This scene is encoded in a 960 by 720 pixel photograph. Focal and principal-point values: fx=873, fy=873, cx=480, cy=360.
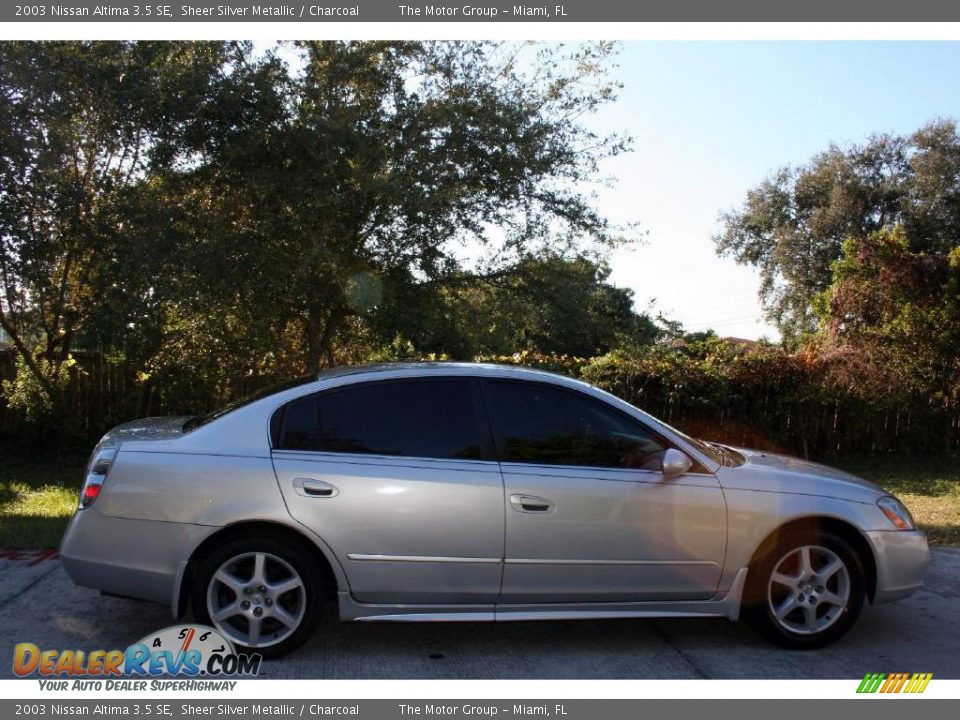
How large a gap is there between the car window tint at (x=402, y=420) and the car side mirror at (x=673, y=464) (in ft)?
3.30

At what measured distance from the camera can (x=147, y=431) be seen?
504 centimetres

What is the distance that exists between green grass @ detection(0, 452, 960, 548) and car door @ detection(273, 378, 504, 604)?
3387 millimetres

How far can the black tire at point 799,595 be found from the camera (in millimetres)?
4824

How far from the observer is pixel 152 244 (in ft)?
28.7

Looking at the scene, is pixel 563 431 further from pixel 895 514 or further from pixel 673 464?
pixel 895 514

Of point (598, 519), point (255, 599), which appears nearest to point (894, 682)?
point (598, 519)

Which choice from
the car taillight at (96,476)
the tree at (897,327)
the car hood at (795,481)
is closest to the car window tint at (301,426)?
the car taillight at (96,476)

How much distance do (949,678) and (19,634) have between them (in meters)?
5.01

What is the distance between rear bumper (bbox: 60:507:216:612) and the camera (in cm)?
450

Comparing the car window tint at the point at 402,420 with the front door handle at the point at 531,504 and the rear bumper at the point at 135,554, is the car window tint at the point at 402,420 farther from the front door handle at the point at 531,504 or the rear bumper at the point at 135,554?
the rear bumper at the point at 135,554

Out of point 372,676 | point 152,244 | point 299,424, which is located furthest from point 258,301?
point 372,676

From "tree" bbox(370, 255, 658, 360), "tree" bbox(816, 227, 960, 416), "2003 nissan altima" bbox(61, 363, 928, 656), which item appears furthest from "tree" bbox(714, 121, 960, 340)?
"2003 nissan altima" bbox(61, 363, 928, 656)

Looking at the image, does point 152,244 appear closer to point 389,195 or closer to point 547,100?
point 389,195

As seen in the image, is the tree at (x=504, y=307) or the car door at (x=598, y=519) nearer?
the car door at (x=598, y=519)
